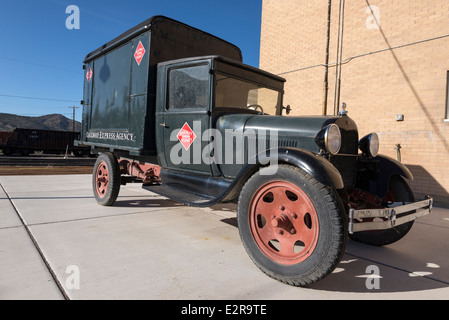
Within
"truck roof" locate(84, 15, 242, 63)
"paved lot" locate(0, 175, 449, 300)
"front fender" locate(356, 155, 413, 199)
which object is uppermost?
"truck roof" locate(84, 15, 242, 63)

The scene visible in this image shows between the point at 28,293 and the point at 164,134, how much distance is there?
2.29 m

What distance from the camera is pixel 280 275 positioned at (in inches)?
78.8

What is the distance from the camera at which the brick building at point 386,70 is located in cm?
581

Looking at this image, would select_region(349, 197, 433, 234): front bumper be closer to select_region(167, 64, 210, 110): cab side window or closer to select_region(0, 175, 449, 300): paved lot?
select_region(0, 175, 449, 300): paved lot

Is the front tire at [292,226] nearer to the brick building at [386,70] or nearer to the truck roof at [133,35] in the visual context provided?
the truck roof at [133,35]

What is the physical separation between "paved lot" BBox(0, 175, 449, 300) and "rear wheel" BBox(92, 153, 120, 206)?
1.20 ft

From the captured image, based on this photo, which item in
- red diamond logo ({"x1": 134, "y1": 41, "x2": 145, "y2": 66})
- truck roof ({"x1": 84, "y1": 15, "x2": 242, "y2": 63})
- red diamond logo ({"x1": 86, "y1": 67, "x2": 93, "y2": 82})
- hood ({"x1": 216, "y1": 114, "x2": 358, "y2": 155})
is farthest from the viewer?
red diamond logo ({"x1": 86, "y1": 67, "x2": 93, "y2": 82})

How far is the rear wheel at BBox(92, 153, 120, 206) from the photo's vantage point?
14.2 ft

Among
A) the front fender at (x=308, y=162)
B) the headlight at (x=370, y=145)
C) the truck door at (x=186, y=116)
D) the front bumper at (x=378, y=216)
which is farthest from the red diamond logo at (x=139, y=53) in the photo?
the front bumper at (x=378, y=216)

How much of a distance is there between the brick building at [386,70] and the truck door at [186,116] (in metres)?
5.29

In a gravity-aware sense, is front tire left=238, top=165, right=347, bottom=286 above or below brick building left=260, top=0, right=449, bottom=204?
below

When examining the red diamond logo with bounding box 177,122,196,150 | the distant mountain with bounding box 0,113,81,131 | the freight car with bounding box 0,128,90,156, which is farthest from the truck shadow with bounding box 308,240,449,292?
the distant mountain with bounding box 0,113,81,131
